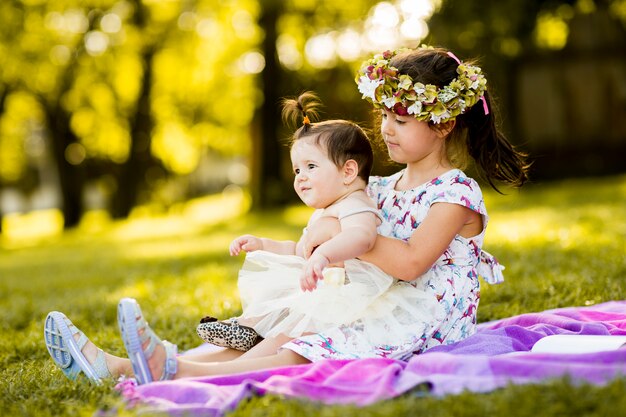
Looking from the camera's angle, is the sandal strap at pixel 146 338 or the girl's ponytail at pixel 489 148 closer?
the sandal strap at pixel 146 338

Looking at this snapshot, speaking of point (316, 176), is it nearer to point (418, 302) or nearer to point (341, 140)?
point (341, 140)

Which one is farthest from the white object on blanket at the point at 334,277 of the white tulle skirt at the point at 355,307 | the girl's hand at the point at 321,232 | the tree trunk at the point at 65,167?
the tree trunk at the point at 65,167

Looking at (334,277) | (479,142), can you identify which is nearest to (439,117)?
(479,142)

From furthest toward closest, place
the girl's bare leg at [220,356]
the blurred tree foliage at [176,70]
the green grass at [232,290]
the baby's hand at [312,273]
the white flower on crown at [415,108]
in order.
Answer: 1. the blurred tree foliage at [176,70]
2. the girl's bare leg at [220,356]
3. the white flower on crown at [415,108]
4. the baby's hand at [312,273]
5. the green grass at [232,290]

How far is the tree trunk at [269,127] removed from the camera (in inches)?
568

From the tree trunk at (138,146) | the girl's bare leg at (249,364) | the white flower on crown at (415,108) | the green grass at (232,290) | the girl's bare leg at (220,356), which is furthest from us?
the tree trunk at (138,146)

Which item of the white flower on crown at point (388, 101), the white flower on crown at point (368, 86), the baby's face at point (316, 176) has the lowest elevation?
the baby's face at point (316, 176)

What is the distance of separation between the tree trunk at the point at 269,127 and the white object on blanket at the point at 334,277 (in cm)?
1165

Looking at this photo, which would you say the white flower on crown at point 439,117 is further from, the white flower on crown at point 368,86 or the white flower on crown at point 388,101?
the white flower on crown at point 368,86

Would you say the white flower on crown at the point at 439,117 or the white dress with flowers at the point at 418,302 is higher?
the white flower on crown at the point at 439,117

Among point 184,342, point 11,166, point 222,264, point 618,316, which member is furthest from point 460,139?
point 11,166

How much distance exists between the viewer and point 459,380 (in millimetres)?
2430

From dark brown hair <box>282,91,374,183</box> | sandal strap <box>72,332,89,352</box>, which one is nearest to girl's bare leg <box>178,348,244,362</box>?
sandal strap <box>72,332,89,352</box>

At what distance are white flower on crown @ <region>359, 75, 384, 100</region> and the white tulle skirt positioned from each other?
2.26ft
